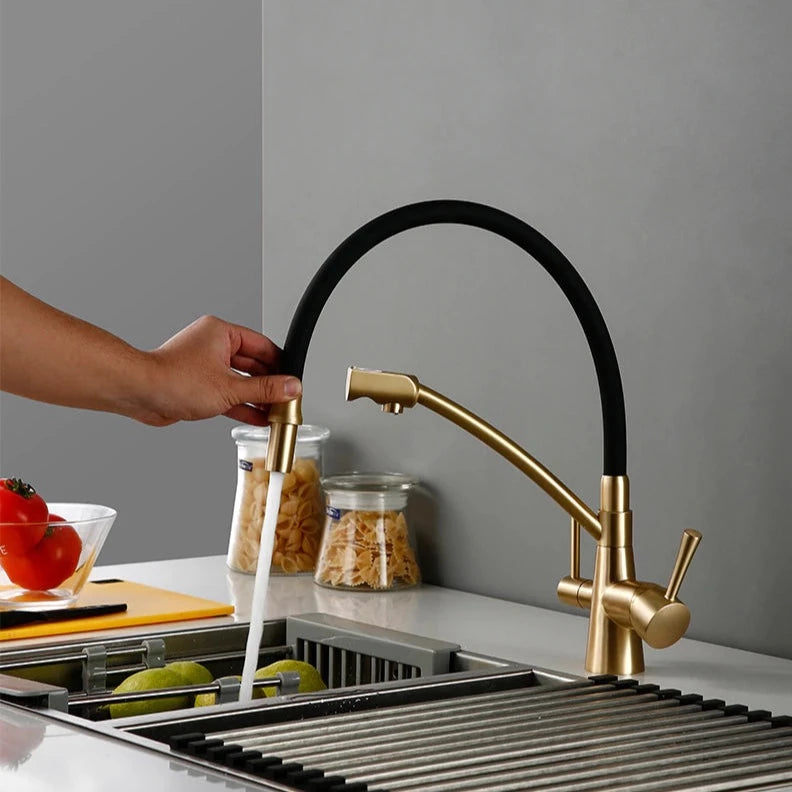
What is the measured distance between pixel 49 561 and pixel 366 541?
1.31 ft

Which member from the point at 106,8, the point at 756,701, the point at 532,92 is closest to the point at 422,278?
the point at 532,92

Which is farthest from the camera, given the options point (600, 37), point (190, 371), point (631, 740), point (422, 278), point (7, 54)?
point (7, 54)

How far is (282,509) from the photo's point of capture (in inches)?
76.3

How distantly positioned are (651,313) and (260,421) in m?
0.49

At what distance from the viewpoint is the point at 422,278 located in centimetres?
190

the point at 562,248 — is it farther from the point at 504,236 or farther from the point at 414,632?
the point at 414,632

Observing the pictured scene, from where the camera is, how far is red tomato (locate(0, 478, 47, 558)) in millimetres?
1541

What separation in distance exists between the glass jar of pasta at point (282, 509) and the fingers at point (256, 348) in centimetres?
57

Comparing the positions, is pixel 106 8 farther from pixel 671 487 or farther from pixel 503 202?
pixel 671 487

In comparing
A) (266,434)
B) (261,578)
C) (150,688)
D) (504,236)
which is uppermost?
(504,236)

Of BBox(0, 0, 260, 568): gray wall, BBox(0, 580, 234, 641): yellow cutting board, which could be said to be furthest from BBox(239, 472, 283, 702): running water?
BBox(0, 0, 260, 568): gray wall

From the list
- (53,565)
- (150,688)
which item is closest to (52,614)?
(53,565)

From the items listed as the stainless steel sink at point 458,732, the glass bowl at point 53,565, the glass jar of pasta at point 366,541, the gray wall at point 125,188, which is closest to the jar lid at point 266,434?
the glass jar of pasta at point 366,541

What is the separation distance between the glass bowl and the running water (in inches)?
14.4
